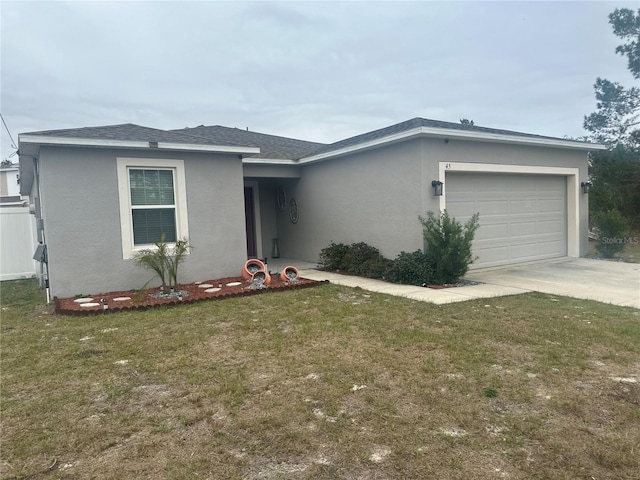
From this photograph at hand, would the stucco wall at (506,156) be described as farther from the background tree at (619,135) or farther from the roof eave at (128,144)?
the roof eave at (128,144)

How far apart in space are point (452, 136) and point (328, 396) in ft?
23.2

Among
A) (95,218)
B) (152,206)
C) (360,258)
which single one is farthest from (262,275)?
(95,218)

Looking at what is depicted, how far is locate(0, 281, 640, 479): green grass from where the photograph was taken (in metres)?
2.62

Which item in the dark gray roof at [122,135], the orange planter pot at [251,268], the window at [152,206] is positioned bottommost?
the orange planter pot at [251,268]

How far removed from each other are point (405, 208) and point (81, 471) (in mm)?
7836

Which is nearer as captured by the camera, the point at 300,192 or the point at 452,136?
the point at 452,136

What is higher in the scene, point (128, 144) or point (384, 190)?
point (128, 144)

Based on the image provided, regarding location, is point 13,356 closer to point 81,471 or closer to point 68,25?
point 81,471

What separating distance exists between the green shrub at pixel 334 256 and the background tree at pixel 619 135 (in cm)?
921

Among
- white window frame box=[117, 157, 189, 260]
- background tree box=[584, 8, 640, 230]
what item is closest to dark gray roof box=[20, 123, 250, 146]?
white window frame box=[117, 157, 189, 260]

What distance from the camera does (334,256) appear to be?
11.0 meters

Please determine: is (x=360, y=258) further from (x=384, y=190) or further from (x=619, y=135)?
(x=619, y=135)

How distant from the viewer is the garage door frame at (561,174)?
9.46 meters

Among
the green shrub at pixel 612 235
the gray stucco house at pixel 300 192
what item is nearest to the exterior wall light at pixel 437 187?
the gray stucco house at pixel 300 192
